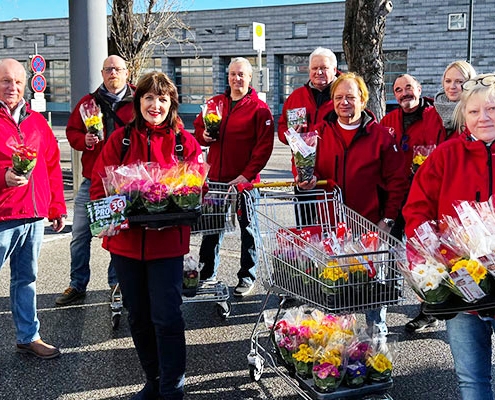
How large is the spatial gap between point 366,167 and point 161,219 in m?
1.63

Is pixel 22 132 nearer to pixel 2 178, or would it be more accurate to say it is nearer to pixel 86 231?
pixel 2 178

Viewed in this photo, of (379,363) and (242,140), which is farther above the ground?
(242,140)

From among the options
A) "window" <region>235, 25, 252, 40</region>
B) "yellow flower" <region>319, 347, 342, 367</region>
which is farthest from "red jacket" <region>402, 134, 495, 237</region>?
"window" <region>235, 25, 252, 40</region>

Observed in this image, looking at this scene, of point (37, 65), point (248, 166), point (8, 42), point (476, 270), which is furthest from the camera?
point (8, 42)

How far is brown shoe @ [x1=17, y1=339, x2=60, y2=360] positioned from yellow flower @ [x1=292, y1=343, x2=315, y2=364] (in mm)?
2015

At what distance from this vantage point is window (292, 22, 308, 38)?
42.8 meters

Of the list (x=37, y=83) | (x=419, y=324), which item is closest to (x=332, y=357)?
(x=419, y=324)

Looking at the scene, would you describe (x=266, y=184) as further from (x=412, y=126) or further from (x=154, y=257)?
(x=412, y=126)

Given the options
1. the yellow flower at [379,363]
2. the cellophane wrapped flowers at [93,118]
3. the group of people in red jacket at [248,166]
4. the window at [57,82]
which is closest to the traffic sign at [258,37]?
the group of people in red jacket at [248,166]

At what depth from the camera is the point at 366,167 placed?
176 inches

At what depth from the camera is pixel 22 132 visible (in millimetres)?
4641

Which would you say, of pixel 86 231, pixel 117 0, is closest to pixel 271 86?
pixel 117 0

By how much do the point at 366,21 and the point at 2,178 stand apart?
5331 millimetres

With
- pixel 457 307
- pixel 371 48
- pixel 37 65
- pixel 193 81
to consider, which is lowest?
pixel 457 307
